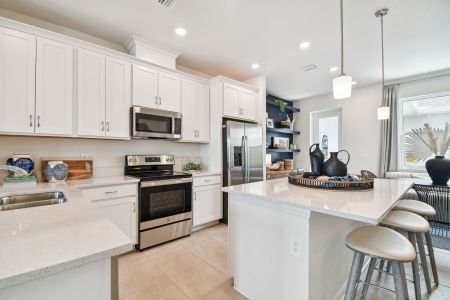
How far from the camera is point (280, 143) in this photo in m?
5.61

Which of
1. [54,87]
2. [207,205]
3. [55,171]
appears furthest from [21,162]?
[207,205]

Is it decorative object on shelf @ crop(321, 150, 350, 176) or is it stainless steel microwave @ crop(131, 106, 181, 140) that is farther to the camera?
stainless steel microwave @ crop(131, 106, 181, 140)

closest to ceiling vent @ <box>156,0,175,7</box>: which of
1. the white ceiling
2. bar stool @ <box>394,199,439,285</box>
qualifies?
the white ceiling

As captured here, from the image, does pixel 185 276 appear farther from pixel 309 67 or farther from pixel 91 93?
pixel 309 67

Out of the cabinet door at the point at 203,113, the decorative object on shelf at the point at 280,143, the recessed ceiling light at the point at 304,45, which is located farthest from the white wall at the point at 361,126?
the cabinet door at the point at 203,113

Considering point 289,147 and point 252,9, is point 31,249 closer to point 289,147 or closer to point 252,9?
point 252,9

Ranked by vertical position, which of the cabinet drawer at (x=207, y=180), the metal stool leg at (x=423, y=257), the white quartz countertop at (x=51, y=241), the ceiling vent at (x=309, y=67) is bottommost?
the metal stool leg at (x=423, y=257)

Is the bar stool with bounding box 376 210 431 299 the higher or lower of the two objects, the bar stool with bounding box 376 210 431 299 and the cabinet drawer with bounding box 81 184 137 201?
the lower

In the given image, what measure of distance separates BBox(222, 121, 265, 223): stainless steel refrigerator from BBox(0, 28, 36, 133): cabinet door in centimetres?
242

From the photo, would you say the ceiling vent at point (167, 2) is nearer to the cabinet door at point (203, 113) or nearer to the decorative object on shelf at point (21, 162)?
the cabinet door at point (203, 113)

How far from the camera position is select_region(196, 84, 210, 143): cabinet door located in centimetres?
349

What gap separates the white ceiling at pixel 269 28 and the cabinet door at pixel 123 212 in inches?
83.7

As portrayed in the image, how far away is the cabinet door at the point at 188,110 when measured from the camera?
10.8 ft

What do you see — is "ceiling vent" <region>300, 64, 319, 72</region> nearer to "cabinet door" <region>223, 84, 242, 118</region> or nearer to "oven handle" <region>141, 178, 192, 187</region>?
"cabinet door" <region>223, 84, 242, 118</region>
